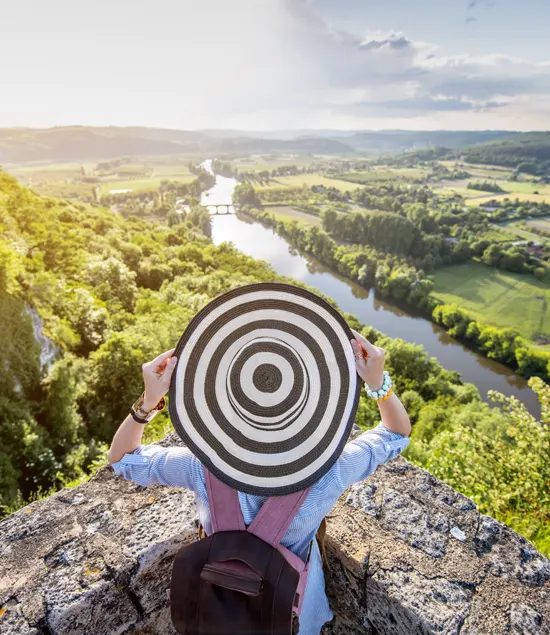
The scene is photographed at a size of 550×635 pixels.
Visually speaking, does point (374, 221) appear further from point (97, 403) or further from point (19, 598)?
point (19, 598)

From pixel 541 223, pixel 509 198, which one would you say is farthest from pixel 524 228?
pixel 509 198

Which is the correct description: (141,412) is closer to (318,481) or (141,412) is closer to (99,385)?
(318,481)

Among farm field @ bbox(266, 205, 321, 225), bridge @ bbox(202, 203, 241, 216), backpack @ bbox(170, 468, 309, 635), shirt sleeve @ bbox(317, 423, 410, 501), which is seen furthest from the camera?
bridge @ bbox(202, 203, 241, 216)

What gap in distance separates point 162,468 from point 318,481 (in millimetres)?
650

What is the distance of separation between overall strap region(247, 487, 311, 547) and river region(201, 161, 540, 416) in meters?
34.7

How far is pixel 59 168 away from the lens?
77.7m

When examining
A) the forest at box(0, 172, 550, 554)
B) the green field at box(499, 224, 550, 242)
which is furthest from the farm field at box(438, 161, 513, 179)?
the forest at box(0, 172, 550, 554)

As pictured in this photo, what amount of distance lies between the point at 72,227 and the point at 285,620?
98.4 feet

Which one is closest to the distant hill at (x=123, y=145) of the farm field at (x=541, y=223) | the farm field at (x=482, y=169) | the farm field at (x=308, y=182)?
the farm field at (x=308, y=182)

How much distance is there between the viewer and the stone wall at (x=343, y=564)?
179cm

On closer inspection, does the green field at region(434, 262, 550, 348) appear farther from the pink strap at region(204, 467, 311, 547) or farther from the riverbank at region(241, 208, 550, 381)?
the pink strap at region(204, 467, 311, 547)

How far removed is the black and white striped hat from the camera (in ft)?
4.92

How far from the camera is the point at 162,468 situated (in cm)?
165

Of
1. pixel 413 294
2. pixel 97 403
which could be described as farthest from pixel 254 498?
pixel 413 294
